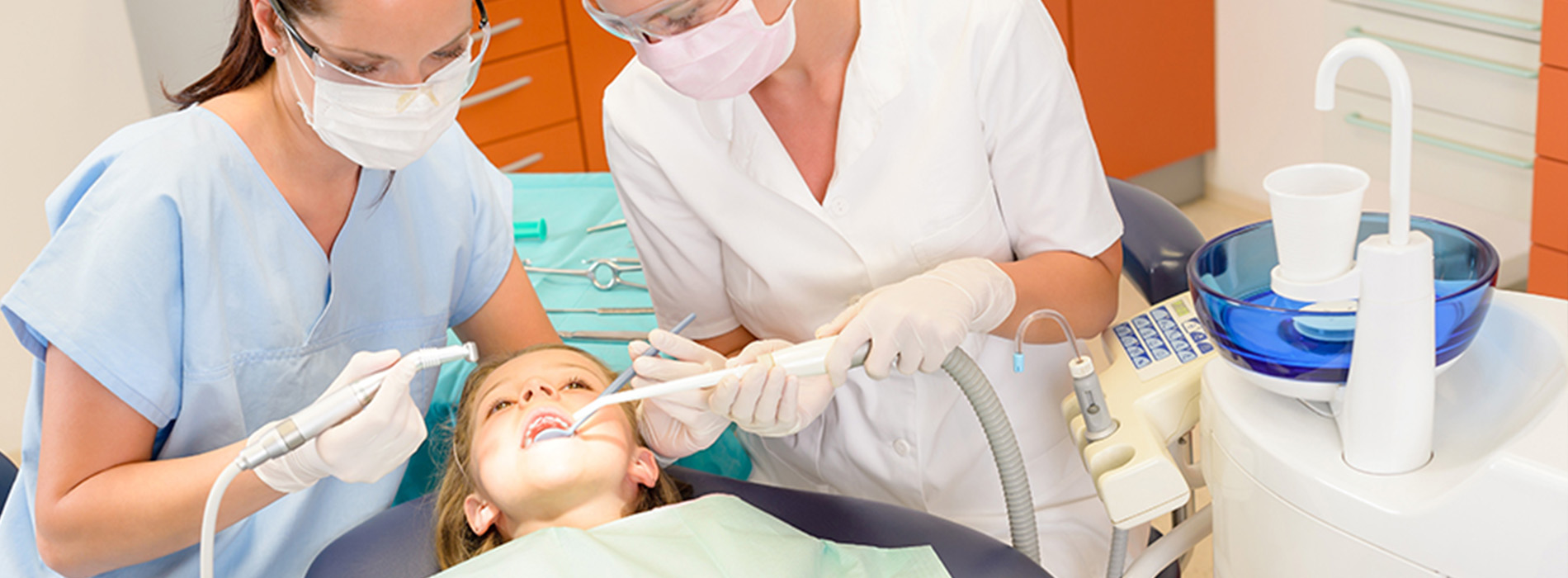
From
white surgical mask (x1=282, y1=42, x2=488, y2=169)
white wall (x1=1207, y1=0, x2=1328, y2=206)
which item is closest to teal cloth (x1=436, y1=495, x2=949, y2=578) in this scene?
white surgical mask (x1=282, y1=42, x2=488, y2=169)

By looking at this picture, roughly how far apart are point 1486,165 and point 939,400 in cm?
177

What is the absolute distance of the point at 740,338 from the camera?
5.19 feet

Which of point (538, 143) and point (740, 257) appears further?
point (538, 143)

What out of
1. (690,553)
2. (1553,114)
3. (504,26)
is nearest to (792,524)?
(690,553)

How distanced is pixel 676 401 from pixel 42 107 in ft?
7.57

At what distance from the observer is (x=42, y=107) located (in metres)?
2.91

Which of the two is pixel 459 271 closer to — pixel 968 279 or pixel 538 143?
pixel 968 279

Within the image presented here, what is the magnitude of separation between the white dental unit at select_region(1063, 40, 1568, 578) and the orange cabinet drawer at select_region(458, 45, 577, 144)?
232 cm

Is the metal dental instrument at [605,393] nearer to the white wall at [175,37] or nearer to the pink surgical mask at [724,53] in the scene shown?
the pink surgical mask at [724,53]

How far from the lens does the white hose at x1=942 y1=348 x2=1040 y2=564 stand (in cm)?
122

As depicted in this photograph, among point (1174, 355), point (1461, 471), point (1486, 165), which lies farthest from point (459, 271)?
point (1486, 165)

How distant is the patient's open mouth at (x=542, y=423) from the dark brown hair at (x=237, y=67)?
48 cm

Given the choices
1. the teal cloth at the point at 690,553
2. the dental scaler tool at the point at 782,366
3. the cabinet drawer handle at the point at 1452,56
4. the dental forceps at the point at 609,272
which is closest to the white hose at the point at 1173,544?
the teal cloth at the point at 690,553

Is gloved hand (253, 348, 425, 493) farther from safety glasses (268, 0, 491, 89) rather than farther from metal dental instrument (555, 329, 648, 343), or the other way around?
metal dental instrument (555, 329, 648, 343)
